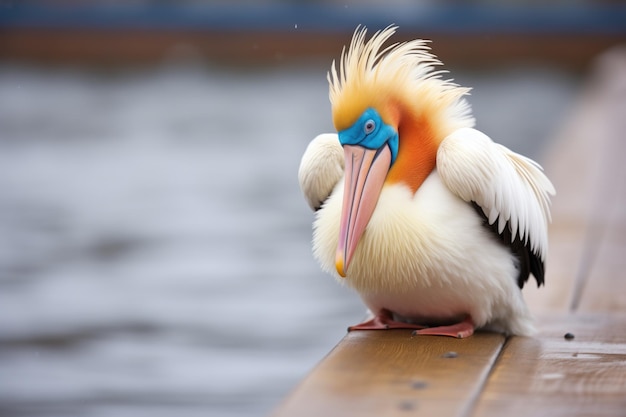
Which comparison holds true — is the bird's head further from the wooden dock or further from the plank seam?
the plank seam

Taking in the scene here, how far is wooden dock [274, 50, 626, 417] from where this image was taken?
183 centimetres

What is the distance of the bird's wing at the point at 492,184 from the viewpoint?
219 centimetres

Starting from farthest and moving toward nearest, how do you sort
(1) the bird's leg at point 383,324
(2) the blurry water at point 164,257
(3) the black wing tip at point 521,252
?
(2) the blurry water at point 164,257
(1) the bird's leg at point 383,324
(3) the black wing tip at point 521,252

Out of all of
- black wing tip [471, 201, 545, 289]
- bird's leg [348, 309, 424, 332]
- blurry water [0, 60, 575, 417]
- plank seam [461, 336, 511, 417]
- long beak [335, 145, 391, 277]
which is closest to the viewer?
plank seam [461, 336, 511, 417]

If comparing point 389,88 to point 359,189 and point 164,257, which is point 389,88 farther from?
point 164,257

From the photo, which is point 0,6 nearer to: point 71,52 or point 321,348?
point 71,52

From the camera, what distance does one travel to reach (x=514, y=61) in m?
15.8

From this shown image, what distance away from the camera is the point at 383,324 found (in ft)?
7.95

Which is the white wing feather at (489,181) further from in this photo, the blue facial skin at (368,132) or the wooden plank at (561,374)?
the wooden plank at (561,374)

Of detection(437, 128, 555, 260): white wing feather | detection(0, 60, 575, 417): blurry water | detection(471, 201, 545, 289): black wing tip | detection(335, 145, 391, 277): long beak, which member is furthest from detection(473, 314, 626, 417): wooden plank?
detection(0, 60, 575, 417): blurry water

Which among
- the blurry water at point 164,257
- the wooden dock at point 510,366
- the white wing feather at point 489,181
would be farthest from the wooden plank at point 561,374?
the blurry water at point 164,257

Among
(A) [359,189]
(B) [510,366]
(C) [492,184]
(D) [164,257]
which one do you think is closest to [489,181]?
(C) [492,184]

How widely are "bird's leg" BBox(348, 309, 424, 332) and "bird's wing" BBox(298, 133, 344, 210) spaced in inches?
12.1

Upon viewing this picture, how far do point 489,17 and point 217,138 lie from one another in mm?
8121
